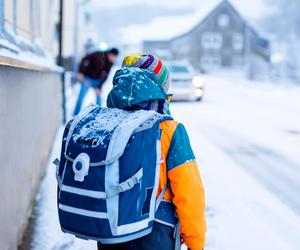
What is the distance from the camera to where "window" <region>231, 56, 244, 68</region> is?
2980 inches

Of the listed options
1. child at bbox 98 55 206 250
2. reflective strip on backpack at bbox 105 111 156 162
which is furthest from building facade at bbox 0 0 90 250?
reflective strip on backpack at bbox 105 111 156 162

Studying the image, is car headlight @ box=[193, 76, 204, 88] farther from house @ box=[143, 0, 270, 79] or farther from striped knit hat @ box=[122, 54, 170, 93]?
house @ box=[143, 0, 270, 79]

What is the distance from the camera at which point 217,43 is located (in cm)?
7600

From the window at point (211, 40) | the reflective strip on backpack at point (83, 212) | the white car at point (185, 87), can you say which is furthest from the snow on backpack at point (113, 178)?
the window at point (211, 40)

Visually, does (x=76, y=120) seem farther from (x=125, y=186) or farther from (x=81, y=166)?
(x=125, y=186)

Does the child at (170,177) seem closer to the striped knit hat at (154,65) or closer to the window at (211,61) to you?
the striped knit hat at (154,65)

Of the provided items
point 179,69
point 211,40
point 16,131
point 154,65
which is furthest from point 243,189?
point 211,40

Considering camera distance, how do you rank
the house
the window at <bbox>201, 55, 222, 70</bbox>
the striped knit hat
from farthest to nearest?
1. the window at <bbox>201, 55, 222, 70</bbox>
2. the house
3. the striped knit hat

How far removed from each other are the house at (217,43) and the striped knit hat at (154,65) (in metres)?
70.4

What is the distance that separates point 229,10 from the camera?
75375 mm

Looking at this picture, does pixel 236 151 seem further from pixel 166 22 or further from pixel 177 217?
pixel 166 22

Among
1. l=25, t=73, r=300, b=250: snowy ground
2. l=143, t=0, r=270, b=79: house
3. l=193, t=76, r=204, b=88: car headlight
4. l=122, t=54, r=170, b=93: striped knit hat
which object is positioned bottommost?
l=25, t=73, r=300, b=250: snowy ground

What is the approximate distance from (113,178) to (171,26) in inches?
2988

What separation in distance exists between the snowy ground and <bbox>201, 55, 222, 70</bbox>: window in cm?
6363
